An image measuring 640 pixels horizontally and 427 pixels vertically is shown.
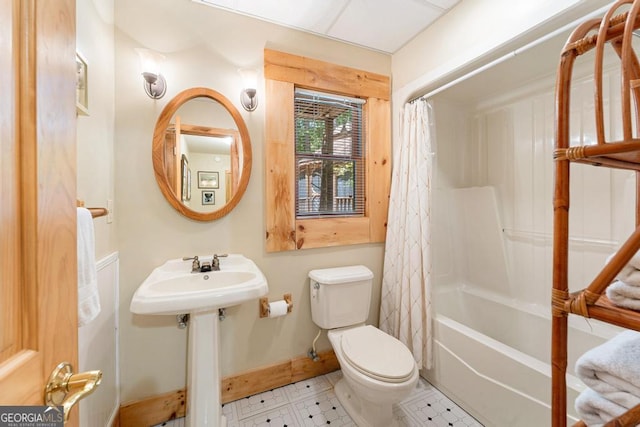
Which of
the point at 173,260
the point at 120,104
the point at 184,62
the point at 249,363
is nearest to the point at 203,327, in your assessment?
the point at 173,260

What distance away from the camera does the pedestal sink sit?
107 cm

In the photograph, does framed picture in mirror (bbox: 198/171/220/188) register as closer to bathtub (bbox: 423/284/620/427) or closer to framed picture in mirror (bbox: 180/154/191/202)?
framed picture in mirror (bbox: 180/154/191/202)

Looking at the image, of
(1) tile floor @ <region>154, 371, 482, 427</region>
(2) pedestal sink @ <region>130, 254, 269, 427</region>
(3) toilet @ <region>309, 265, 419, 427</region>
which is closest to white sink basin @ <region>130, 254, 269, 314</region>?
(2) pedestal sink @ <region>130, 254, 269, 427</region>

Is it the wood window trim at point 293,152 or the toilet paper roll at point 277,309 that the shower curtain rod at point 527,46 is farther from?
the toilet paper roll at point 277,309

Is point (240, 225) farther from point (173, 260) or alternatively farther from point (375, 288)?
point (375, 288)

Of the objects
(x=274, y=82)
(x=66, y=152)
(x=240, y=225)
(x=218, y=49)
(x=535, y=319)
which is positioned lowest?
(x=535, y=319)

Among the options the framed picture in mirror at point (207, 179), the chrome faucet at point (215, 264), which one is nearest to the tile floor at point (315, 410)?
the chrome faucet at point (215, 264)

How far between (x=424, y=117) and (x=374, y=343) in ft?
4.84

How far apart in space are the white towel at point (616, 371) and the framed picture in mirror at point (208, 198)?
1.61 m

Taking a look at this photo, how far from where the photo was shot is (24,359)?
1.20ft

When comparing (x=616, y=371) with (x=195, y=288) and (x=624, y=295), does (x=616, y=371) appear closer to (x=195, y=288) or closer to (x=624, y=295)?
(x=624, y=295)

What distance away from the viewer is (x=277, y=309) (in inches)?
63.6

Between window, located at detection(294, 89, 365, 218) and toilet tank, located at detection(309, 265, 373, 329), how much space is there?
1.45 feet

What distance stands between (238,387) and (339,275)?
0.94 meters
